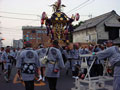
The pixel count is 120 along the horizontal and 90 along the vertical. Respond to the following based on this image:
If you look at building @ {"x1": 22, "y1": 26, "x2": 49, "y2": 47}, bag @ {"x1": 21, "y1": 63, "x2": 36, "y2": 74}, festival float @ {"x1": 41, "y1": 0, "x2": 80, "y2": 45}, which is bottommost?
bag @ {"x1": 21, "y1": 63, "x2": 36, "y2": 74}

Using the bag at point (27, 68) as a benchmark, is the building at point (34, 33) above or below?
above

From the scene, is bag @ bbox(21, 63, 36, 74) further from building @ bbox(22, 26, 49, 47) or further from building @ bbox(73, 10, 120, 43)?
building @ bbox(22, 26, 49, 47)

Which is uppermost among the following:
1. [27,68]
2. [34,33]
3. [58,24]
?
[34,33]

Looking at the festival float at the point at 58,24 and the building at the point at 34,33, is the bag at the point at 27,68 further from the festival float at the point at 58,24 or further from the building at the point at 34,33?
the building at the point at 34,33

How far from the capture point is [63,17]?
14641mm

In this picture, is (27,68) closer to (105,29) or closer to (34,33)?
(105,29)

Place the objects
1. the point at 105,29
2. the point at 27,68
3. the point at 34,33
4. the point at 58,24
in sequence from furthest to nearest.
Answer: the point at 34,33, the point at 105,29, the point at 58,24, the point at 27,68

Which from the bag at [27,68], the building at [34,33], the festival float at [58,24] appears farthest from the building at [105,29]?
the building at [34,33]

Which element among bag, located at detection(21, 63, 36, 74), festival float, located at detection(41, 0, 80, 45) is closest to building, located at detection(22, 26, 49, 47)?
festival float, located at detection(41, 0, 80, 45)

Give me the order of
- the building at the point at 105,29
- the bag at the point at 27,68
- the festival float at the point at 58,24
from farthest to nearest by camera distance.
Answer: the building at the point at 105,29
the festival float at the point at 58,24
the bag at the point at 27,68

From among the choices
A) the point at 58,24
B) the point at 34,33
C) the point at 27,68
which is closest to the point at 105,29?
the point at 58,24

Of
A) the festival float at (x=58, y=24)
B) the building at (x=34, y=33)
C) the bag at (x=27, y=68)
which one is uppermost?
the building at (x=34, y=33)

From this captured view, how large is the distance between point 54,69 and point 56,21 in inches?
382

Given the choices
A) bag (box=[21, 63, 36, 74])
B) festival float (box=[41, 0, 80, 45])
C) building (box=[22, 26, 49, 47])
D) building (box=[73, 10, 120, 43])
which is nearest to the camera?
bag (box=[21, 63, 36, 74])
